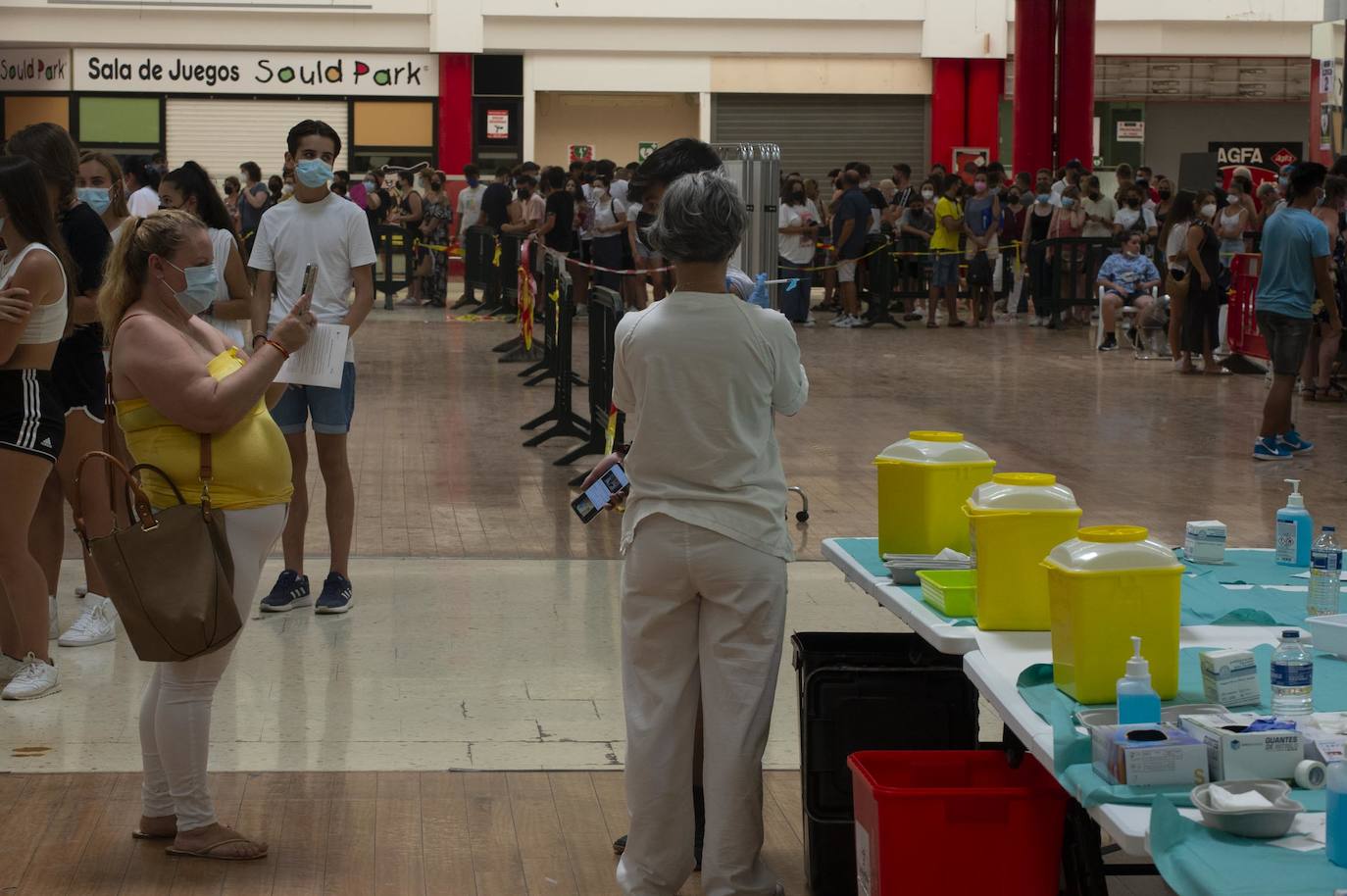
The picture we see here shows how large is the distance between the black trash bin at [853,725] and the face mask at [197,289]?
176 cm

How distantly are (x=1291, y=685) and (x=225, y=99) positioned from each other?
29874 mm

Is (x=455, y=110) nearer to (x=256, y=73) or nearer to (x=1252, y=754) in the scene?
(x=256, y=73)

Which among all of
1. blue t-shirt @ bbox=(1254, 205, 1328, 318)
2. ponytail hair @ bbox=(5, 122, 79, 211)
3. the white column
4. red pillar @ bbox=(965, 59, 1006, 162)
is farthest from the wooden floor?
red pillar @ bbox=(965, 59, 1006, 162)

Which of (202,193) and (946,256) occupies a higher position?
(202,193)

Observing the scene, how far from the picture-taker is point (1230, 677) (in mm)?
3162

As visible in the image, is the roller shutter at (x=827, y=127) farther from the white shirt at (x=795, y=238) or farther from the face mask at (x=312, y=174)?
the face mask at (x=312, y=174)

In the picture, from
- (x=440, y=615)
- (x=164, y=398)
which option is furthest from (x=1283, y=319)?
(x=164, y=398)

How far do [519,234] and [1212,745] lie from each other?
17.8 meters

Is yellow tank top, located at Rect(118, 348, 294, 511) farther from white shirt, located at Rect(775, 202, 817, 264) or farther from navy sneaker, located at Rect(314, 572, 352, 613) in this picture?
white shirt, located at Rect(775, 202, 817, 264)

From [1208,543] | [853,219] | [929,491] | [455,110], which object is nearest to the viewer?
[929,491]

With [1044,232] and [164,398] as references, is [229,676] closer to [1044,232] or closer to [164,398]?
[164,398]

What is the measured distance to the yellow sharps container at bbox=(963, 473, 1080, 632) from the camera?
366cm

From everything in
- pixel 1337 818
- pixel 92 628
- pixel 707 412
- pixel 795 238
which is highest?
pixel 795 238

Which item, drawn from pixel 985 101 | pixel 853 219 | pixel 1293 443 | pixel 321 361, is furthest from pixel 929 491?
pixel 985 101
